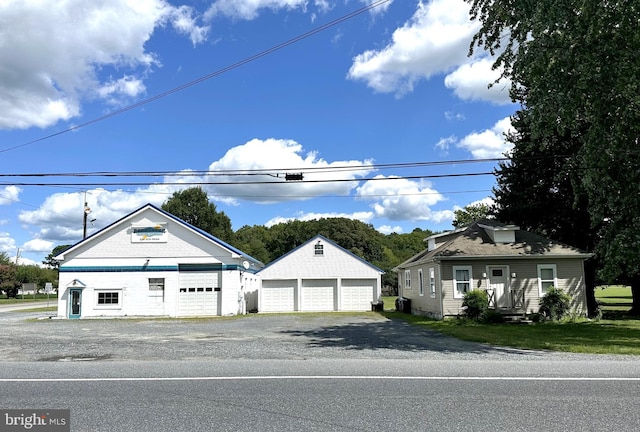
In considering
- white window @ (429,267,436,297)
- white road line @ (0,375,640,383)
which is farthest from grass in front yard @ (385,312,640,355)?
white road line @ (0,375,640,383)

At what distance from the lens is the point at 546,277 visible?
23094 millimetres

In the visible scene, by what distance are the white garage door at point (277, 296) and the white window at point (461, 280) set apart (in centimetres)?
1407

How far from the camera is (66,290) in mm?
29016

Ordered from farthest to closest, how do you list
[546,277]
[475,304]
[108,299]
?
[108,299] → [546,277] → [475,304]

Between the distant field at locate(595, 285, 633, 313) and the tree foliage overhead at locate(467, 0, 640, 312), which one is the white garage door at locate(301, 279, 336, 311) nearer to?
the distant field at locate(595, 285, 633, 313)

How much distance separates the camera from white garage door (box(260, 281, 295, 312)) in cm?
3381

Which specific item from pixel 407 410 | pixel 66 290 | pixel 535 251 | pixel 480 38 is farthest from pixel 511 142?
pixel 66 290

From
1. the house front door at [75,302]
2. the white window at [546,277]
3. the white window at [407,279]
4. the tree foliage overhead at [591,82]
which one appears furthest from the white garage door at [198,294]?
the tree foliage overhead at [591,82]

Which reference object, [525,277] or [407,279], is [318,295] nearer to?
[407,279]

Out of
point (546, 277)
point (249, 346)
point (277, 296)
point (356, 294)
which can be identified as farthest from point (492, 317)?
point (277, 296)

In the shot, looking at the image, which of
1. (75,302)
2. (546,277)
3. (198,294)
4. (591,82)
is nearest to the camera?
(591,82)

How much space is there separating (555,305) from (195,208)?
2202 inches

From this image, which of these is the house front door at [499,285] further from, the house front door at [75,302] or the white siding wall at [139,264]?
the house front door at [75,302]

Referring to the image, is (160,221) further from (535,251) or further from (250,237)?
(250,237)
